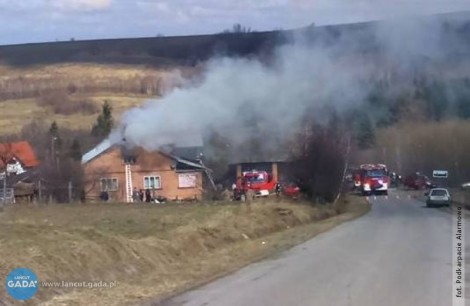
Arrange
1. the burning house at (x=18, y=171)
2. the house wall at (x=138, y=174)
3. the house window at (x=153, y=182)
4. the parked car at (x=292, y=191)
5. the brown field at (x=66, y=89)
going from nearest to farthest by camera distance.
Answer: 1. the parked car at (x=292, y=191)
2. the house wall at (x=138, y=174)
3. the burning house at (x=18, y=171)
4. the house window at (x=153, y=182)
5. the brown field at (x=66, y=89)

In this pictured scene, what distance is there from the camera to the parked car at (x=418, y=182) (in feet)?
288

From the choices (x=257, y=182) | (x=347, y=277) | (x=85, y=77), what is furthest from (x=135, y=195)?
(x=85, y=77)

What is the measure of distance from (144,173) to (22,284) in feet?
141

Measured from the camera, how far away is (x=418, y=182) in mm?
90312

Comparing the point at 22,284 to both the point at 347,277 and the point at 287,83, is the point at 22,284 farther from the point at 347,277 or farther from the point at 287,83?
the point at 287,83

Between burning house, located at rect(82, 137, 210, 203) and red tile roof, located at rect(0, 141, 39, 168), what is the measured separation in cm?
1438

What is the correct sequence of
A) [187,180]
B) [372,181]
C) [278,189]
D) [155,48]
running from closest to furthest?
[278,189] → [187,180] → [372,181] → [155,48]

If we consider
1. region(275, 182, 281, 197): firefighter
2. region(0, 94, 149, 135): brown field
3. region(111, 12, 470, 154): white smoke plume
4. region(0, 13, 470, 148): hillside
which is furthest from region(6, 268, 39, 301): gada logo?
region(0, 94, 149, 135): brown field

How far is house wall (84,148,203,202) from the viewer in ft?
183

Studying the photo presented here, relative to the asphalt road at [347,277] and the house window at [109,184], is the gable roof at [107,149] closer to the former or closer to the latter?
the house window at [109,184]

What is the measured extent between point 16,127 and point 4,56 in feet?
116

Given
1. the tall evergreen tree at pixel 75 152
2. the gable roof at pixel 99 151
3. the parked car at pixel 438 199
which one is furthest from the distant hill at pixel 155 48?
the parked car at pixel 438 199

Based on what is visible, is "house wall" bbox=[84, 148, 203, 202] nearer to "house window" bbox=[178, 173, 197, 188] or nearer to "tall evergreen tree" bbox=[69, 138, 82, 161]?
"house window" bbox=[178, 173, 197, 188]

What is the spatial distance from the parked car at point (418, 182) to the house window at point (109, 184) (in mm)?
34438
